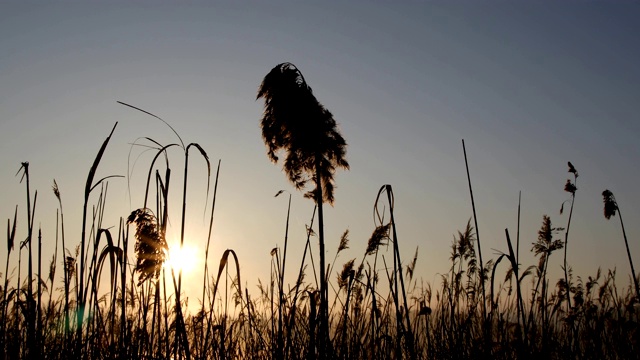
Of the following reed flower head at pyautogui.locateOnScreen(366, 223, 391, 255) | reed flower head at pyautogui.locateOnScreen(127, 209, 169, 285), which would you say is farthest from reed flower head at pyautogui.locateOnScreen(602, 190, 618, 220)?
reed flower head at pyautogui.locateOnScreen(127, 209, 169, 285)

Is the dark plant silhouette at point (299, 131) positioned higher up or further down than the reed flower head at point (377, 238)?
higher up

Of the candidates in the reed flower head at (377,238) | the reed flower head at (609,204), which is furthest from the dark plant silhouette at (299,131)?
the reed flower head at (609,204)

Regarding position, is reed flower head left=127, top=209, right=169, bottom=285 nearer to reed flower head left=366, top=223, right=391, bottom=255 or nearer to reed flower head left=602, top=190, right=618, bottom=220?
reed flower head left=366, top=223, right=391, bottom=255

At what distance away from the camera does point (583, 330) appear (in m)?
6.26

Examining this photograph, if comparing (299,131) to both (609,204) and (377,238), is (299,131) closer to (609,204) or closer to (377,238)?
(377,238)

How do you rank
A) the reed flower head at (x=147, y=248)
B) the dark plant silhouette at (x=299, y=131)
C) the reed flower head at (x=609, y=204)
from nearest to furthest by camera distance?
the reed flower head at (x=147, y=248), the dark plant silhouette at (x=299, y=131), the reed flower head at (x=609, y=204)

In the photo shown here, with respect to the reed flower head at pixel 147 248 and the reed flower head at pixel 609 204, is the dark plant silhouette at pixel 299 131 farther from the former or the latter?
the reed flower head at pixel 609 204

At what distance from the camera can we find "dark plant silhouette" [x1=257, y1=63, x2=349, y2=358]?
3561 mm

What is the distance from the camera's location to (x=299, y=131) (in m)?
3.57

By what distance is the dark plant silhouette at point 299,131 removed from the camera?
356 centimetres

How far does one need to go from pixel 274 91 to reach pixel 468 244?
445 cm

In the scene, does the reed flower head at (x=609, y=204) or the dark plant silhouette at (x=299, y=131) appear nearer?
the dark plant silhouette at (x=299, y=131)

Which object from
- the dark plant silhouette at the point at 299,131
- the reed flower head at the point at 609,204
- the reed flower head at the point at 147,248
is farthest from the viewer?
the reed flower head at the point at 609,204

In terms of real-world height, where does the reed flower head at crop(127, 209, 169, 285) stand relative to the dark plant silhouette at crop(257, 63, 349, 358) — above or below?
below
